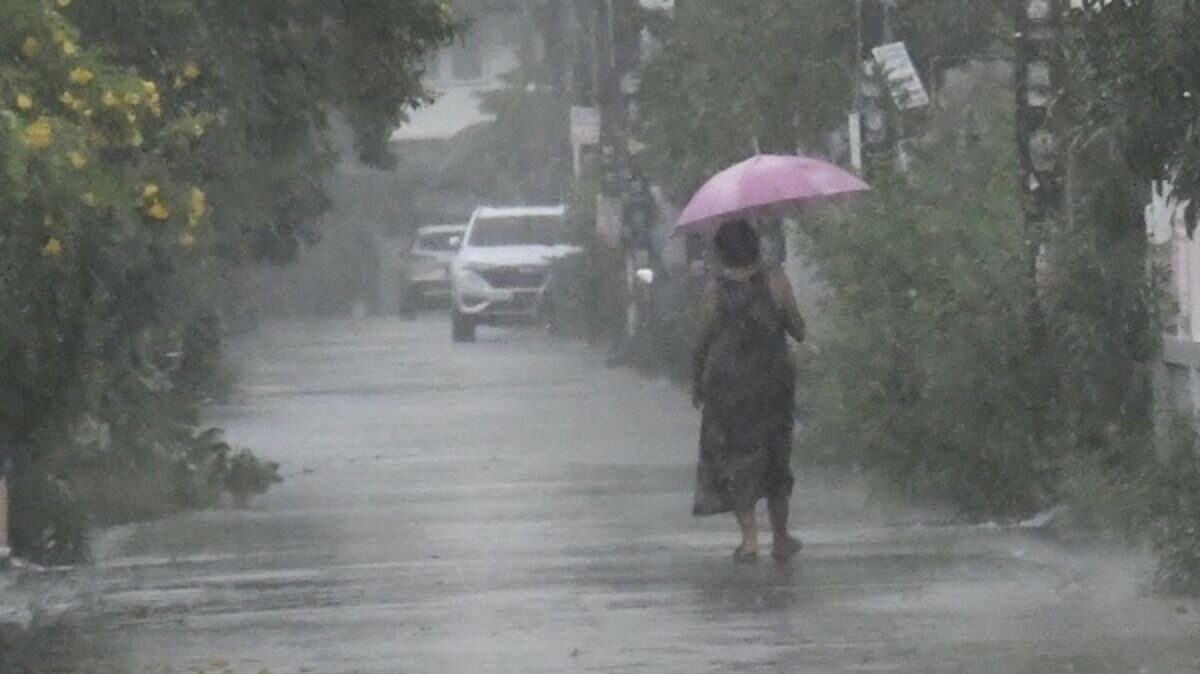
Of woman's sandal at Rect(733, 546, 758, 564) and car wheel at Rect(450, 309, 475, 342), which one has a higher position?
woman's sandal at Rect(733, 546, 758, 564)

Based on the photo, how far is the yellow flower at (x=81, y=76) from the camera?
11891 millimetres

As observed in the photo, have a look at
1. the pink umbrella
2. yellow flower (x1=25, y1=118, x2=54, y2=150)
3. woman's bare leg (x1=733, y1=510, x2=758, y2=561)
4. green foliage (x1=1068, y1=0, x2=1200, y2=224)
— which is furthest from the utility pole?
yellow flower (x1=25, y1=118, x2=54, y2=150)

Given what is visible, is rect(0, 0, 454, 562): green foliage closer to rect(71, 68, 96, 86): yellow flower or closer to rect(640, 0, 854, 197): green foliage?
rect(71, 68, 96, 86): yellow flower

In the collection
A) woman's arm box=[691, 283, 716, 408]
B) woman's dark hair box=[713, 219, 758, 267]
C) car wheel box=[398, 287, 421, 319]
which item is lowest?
car wheel box=[398, 287, 421, 319]

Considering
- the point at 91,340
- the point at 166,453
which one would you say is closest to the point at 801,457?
the point at 166,453

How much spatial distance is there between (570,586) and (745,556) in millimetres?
1292

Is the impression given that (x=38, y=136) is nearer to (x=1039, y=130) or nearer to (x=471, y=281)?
(x=1039, y=130)

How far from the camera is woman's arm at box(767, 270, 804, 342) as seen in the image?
674 inches

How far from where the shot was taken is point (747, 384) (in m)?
17.2

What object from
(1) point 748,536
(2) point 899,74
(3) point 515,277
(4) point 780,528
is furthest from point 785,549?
(3) point 515,277

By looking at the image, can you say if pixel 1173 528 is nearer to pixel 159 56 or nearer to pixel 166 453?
pixel 159 56

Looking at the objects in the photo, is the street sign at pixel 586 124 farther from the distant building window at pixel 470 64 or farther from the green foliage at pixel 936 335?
the distant building window at pixel 470 64

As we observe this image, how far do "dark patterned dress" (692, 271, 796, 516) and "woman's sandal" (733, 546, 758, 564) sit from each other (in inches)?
8.1

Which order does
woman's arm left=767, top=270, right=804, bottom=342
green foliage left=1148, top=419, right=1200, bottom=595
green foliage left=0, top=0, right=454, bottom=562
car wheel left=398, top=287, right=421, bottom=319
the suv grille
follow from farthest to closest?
car wheel left=398, top=287, right=421, bottom=319 < the suv grille < woman's arm left=767, top=270, right=804, bottom=342 < green foliage left=1148, top=419, right=1200, bottom=595 < green foliage left=0, top=0, right=454, bottom=562
